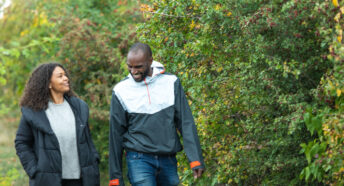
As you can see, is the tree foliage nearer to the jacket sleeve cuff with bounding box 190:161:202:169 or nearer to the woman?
the jacket sleeve cuff with bounding box 190:161:202:169

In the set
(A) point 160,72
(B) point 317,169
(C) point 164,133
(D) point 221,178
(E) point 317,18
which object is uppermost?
(E) point 317,18

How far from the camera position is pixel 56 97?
5.57 meters

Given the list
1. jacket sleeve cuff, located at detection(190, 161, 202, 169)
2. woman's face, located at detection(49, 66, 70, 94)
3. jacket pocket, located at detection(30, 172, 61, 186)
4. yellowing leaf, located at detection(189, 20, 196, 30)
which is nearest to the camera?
jacket sleeve cuff, located at detection(190, 161, 202, 169)

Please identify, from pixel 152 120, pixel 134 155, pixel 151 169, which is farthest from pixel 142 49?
pixel 151 169

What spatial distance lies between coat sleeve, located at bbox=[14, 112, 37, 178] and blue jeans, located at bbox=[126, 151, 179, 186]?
966mm

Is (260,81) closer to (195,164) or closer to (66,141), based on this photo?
(195,164)

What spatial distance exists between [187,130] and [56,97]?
153 cm

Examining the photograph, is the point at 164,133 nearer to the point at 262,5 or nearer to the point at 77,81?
the point at 262,5

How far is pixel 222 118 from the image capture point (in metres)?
6.03

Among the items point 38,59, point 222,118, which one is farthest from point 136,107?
point 38,59

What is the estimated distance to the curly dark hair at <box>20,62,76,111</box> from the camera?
5383 millimetres

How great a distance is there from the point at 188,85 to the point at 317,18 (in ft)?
7.28

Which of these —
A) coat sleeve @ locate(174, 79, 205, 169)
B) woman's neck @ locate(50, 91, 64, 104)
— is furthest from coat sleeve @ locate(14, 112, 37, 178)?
coat sleeve @ locate(174, 79, 205, 169)

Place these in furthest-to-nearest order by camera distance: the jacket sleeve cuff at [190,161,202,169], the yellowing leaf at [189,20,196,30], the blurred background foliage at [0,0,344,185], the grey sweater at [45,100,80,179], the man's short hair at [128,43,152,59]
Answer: the yellowing leaf at [189,20,196,30] < the grey sweater at [45,100,80,179] < the man's short hair at [128,43,152,59] < the jacket sleeve cuff at [190,161,202,169] < the blurred background foliage at [0,0,344,185]
